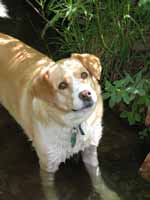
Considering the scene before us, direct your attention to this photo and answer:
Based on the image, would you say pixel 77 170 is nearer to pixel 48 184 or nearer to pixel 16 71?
pixel 48 184

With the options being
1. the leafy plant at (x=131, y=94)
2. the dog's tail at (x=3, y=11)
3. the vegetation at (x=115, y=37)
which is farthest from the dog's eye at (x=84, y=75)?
the dog's tail at (x=3, y=11)

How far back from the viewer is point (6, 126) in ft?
13.7

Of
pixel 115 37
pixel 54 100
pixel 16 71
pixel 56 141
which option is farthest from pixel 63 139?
pixel 115 37

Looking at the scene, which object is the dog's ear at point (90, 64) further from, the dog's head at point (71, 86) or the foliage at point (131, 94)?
the foliage at point (131, 94)

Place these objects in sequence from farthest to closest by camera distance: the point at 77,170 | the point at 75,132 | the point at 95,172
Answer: the point at 77,170 → the point at 95,172 → the point at 75,132

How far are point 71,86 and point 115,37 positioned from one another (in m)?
1.20

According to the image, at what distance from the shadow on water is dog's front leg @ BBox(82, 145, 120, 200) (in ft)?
0.13

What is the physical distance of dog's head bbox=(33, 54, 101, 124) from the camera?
296cm

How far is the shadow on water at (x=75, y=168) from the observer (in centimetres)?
355

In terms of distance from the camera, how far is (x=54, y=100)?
10.1 ft

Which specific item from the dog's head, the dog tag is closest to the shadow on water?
the dog tag

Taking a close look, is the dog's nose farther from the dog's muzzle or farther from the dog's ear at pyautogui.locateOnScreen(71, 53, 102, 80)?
the dog's ear at pyautogui.locateOnScreen(71, 53, 102, 80)

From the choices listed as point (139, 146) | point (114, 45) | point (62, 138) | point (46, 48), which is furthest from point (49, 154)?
point (46, 48)

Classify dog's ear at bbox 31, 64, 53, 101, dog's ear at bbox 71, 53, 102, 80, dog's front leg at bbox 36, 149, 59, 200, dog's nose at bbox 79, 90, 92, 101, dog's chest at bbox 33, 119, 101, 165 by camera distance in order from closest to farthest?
1. dog's nose at bbox 79, 90, 92, 101
2. dog's ear at bbox 31, 64, 53, 101
3. dog's ear at bbox 71, 53, 102, 80
4. dog's chest at bbox 33, 119, 101, 165
5. dog's front leg at bbox 36, 149, 59, 200
